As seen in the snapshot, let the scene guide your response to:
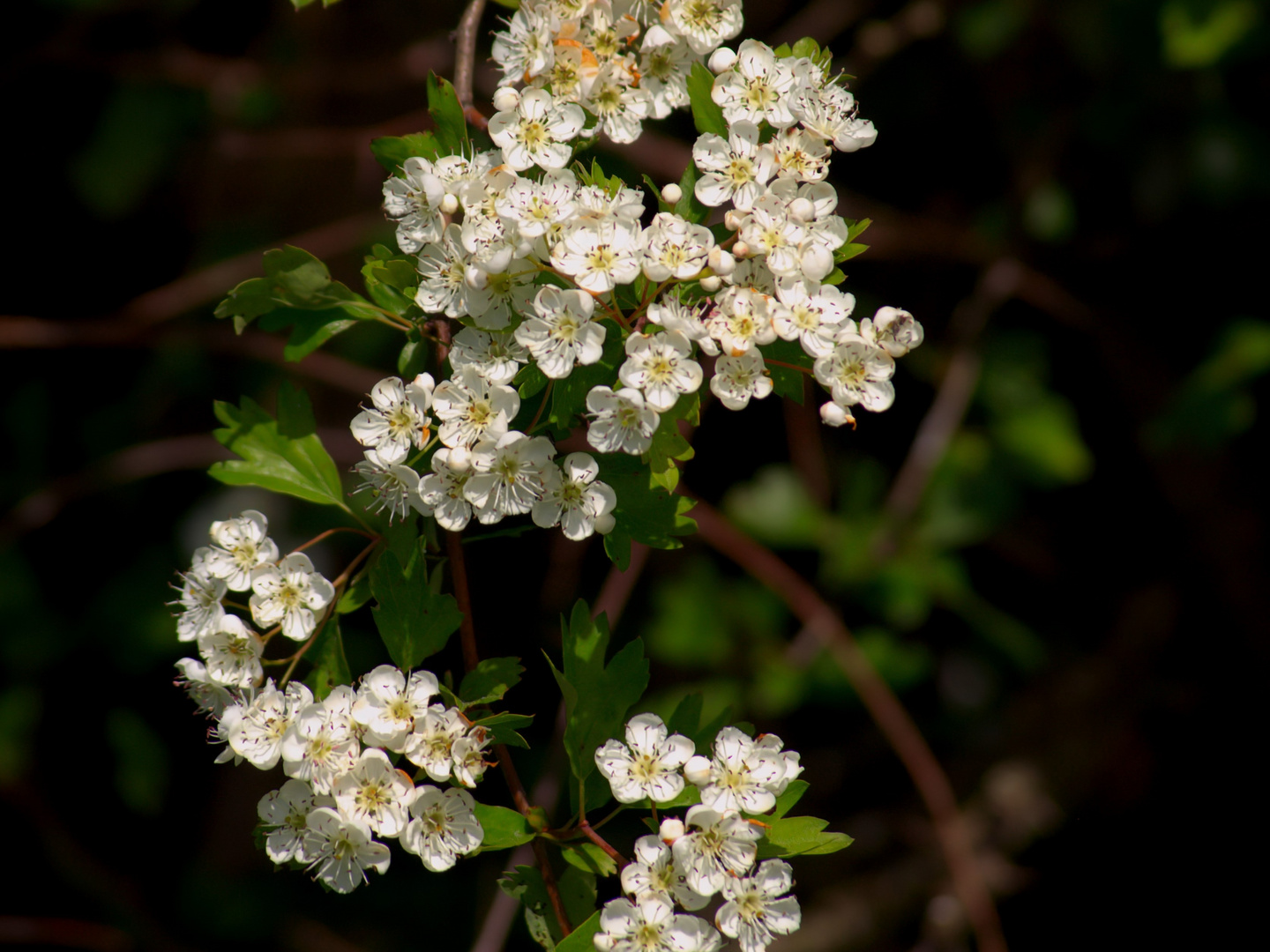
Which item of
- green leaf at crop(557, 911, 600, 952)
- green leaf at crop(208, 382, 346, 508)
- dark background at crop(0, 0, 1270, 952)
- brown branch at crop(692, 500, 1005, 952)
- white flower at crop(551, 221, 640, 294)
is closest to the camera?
white flower at crop(551, 221, 640, 294)

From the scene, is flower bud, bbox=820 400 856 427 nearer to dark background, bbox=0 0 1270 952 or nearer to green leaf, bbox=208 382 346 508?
green leaf, bbox=208 382 346 508

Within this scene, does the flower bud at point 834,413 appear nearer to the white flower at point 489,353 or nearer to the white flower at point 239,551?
the white flower at point 489,353

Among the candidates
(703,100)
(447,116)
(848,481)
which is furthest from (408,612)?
(848,481)

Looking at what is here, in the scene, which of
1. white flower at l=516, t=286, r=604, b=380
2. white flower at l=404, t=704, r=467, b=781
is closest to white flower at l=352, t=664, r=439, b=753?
white flower at l=404, t=704, r=467, b=781

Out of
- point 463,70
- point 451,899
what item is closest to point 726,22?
point 463,70

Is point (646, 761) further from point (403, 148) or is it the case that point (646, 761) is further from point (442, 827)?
point (403, 148)

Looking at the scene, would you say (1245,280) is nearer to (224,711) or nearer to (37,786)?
(224,711)
